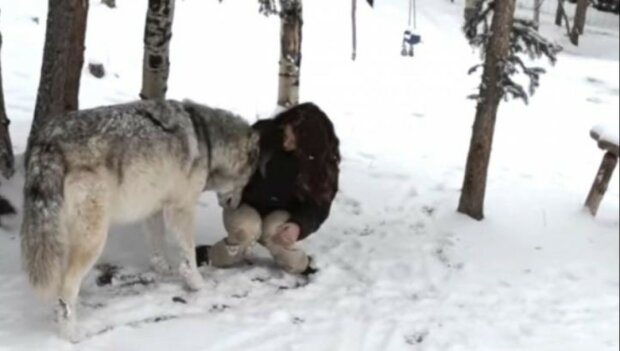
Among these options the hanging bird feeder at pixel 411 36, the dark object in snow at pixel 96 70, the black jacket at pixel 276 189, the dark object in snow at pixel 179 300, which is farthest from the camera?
the dark object in snow at pixel 96 70

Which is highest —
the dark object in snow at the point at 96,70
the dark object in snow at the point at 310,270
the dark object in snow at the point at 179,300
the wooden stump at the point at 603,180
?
the dark object in snow at the point at 96,70

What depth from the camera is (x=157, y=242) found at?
4410mm

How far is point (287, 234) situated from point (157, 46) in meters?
1.94

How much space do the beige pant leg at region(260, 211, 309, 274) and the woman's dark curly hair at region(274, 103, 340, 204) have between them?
0.18m

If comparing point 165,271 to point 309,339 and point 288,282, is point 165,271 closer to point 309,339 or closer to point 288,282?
point 288,282

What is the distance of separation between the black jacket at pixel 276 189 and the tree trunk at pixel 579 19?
182 centimetres

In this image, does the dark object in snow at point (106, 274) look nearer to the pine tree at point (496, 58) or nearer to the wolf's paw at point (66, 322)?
the wolf's paw at point (66, 322)

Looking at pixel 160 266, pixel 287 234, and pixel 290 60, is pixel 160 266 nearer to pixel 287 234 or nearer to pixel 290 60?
pixel 287 234

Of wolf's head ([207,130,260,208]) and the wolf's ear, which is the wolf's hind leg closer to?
wolf's head ([207,130,260,208])

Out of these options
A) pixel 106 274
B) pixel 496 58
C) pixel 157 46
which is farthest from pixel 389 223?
pixel 106 274

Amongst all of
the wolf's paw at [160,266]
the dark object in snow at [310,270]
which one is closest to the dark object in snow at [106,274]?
the wolf's paw at [160,266]

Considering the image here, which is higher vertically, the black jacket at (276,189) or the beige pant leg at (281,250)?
the black jacket at (276,189)

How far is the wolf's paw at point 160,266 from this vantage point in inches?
172

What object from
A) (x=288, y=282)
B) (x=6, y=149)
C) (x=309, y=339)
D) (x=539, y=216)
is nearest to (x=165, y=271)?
A: (x=288, y=282)
